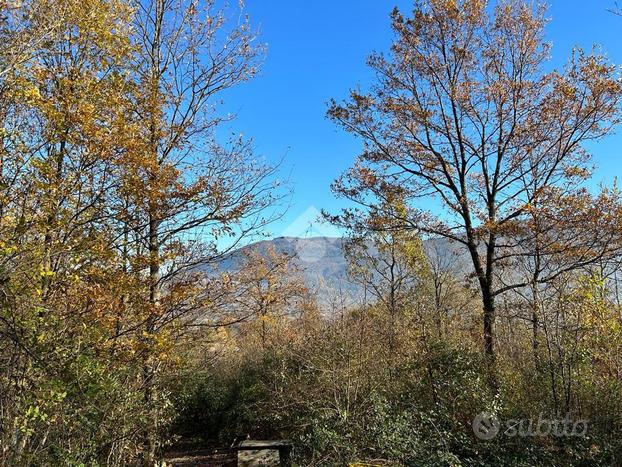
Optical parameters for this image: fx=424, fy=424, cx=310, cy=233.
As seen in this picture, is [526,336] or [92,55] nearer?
[92,55]

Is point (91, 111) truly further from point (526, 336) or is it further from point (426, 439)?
point (526, 336)

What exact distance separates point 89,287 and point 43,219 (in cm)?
99

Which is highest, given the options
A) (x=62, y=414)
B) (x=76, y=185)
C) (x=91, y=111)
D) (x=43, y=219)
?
(x=91, y=111)

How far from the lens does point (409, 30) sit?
10.4m

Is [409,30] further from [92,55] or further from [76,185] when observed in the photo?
[76,185]

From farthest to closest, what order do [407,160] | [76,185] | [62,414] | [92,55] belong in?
[407,160] → [92,55] → [76,185] → [62,414]

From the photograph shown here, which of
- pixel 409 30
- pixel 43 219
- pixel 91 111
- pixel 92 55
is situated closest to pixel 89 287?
pixel 43 219

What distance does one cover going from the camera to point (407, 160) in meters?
10.3

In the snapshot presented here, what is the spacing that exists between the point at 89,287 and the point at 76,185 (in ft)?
3.79

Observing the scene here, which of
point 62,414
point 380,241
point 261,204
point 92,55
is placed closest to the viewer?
point 62,414

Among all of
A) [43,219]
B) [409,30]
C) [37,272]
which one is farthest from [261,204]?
[409,30]

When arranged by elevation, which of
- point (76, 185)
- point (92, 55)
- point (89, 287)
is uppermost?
point (92, 55)

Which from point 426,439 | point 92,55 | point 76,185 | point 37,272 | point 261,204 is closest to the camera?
point 37,272

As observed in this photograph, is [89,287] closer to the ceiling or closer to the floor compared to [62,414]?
closer to the ceiling
